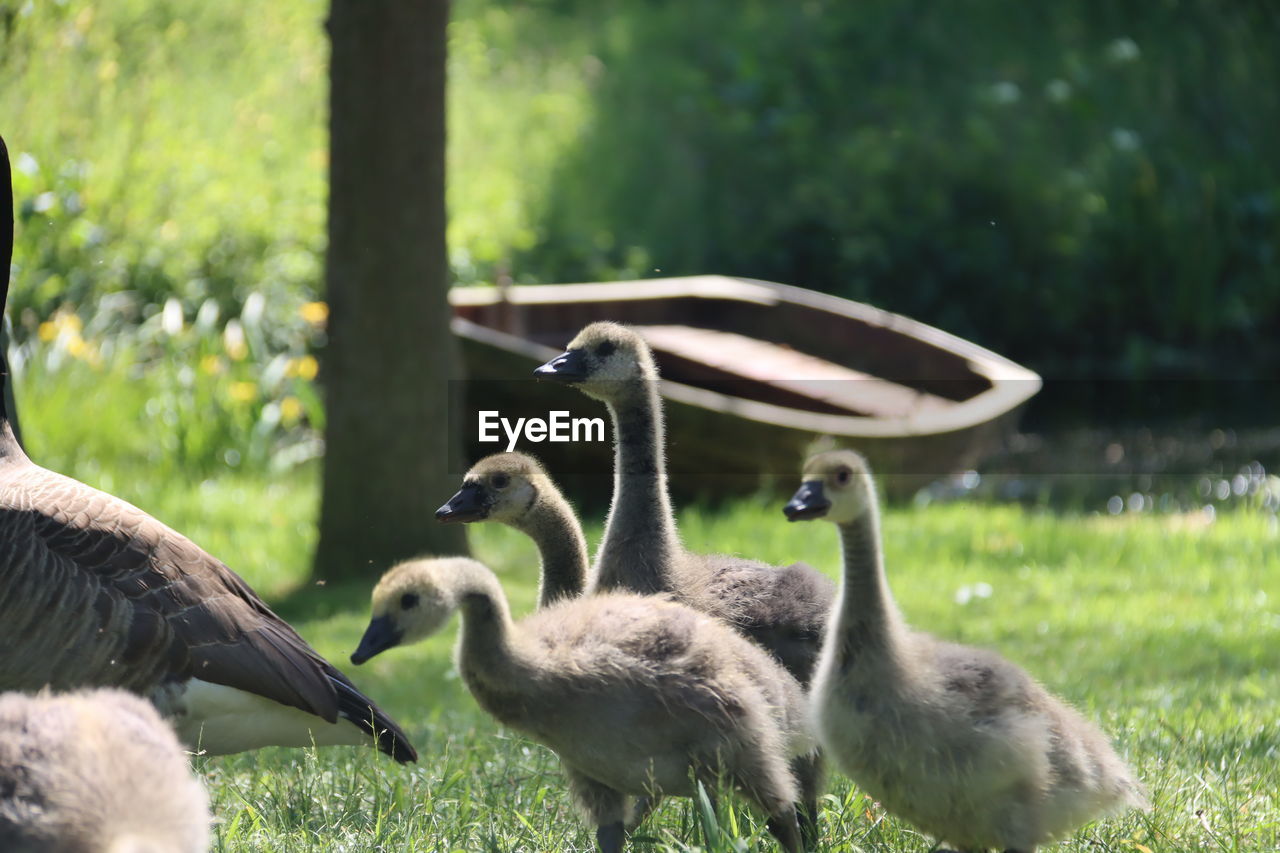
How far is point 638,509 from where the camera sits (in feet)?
13.3

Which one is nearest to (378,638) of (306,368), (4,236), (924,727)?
(924,727)

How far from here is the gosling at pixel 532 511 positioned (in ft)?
12.7

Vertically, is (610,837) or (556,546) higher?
(556,546)

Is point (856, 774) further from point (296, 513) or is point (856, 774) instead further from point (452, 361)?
point (296, 513)

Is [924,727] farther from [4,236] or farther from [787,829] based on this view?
[4,236]

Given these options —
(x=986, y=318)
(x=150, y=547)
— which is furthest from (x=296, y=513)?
(x=986, y=318)

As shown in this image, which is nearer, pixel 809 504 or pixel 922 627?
pixel 809 504

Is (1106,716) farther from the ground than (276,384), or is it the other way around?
(276,384)

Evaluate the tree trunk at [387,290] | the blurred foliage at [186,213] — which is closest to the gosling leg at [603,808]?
the tree trunk at [387,290]

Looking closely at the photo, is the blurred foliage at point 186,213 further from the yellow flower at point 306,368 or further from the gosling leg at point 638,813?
the gosling leg at point 638,813

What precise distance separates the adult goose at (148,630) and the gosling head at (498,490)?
79 cm

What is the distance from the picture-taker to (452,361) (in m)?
8.44

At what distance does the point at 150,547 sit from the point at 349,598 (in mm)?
4031

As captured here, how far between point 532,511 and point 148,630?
1.13m
